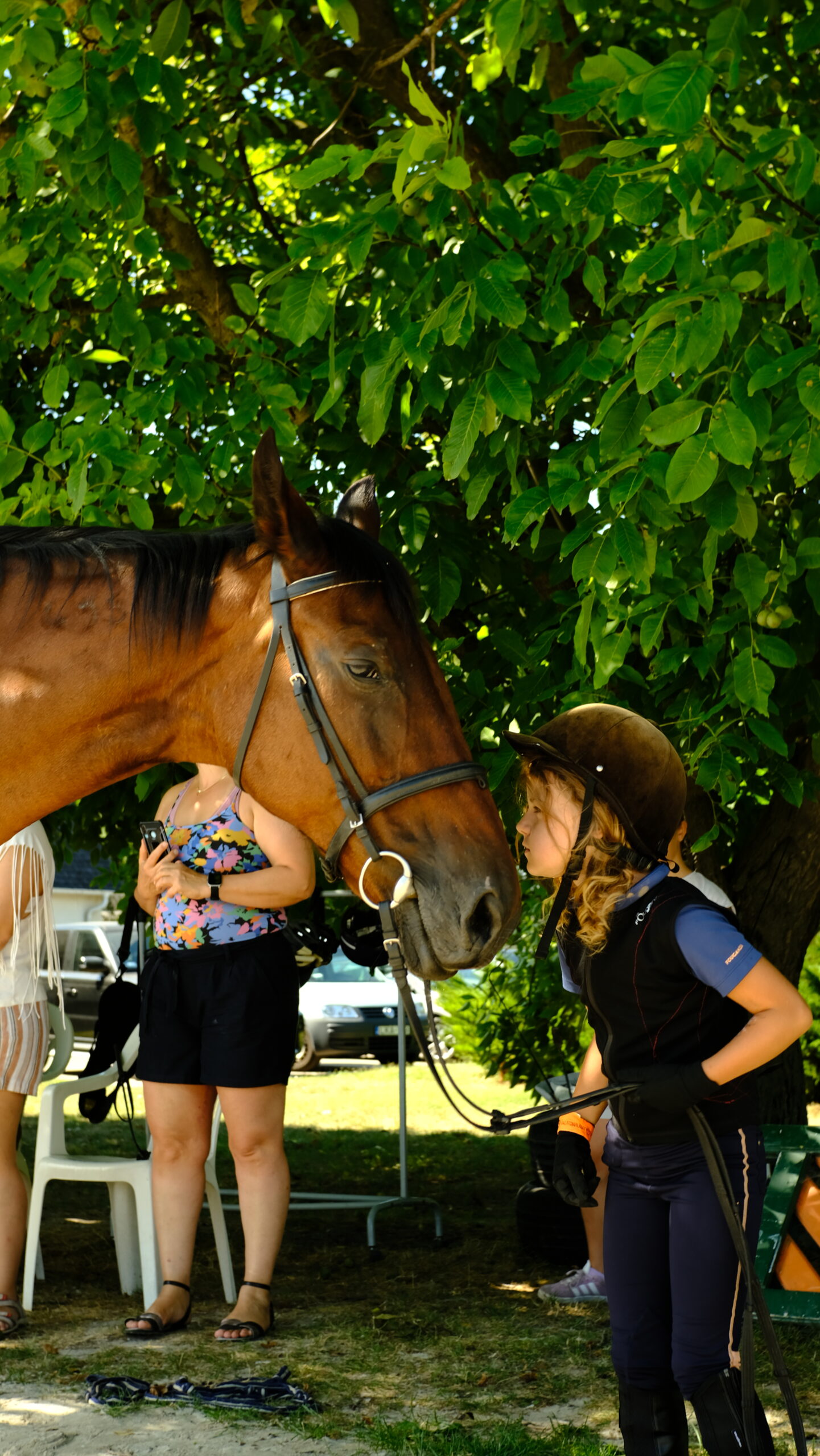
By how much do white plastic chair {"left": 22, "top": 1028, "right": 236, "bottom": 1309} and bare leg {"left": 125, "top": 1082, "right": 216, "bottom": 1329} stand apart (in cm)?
25

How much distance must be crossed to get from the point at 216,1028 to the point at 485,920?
2.47 meters

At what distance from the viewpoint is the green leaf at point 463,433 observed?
2906 mm

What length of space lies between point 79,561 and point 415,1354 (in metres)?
3.27

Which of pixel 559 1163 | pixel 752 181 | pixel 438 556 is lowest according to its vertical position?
pixel 559 1163

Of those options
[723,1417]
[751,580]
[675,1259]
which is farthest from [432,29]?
[723,1417]

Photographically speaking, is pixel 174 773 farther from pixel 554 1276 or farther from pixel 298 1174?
pixel 298 1174

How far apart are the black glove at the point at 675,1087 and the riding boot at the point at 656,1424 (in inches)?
24.0

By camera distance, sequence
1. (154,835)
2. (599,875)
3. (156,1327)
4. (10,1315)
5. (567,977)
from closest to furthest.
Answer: (599,875), (567,977), (154,835), (156,1327), (10,1315)

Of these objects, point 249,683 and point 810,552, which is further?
point 810,552

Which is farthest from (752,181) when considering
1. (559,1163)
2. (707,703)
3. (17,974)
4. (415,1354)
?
(415,1354)

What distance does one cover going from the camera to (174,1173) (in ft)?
14.7

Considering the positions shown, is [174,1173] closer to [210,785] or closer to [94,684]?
[210,785]

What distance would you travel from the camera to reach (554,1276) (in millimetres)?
5609

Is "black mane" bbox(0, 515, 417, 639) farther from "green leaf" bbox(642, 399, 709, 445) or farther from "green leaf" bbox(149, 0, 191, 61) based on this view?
"green leaf" bbox(149, 0, 191, 61)
